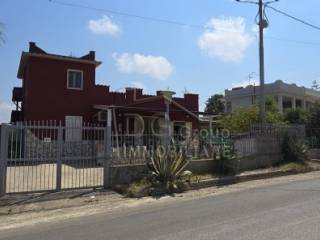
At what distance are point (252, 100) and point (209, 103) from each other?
27035 mm

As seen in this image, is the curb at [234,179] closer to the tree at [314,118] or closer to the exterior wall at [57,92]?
the tree at [314,118]

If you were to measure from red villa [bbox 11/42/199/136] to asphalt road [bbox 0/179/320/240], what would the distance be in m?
16.4

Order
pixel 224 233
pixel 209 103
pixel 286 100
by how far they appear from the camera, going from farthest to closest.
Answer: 1. pixel 209 103
2. pixel 286 100
3. pixel 224 233

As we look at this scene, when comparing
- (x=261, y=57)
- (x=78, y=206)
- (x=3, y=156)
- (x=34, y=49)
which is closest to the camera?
(x=78, y=206)

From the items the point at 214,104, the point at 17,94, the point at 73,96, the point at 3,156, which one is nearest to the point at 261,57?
the point at 73,96

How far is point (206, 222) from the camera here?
30.2 feet

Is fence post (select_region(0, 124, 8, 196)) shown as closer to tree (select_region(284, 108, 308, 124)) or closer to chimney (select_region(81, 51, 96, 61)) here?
chimney (select_region(81, 51, 96, 61))

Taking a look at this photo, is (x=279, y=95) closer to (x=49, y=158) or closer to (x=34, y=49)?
(x=34, y=49)

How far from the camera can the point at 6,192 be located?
13477mm

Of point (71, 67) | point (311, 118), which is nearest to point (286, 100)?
point (311, 118)

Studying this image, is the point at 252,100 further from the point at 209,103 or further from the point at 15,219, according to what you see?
the point at 15,219

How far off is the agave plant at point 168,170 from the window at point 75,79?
15429mm

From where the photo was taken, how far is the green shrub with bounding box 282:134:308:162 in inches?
869

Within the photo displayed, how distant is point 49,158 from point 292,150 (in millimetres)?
12408
